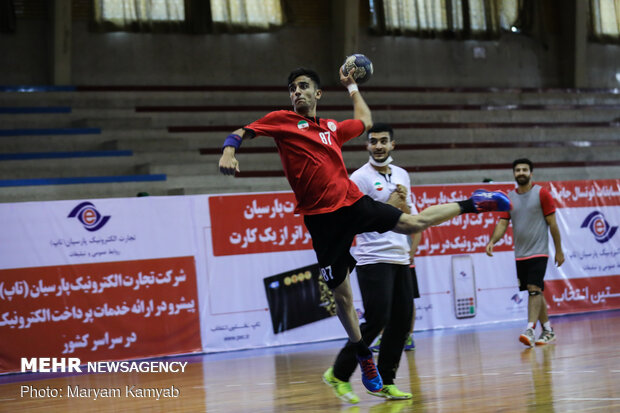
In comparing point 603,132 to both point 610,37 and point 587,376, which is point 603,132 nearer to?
point 610,37

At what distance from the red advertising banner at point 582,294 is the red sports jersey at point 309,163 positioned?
7760 mm

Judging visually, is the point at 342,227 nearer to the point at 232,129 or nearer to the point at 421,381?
the point at 421,381

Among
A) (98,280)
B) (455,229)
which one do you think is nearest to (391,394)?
(98,280)

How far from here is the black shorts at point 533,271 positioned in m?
8.27

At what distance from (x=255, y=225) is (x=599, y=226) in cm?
570

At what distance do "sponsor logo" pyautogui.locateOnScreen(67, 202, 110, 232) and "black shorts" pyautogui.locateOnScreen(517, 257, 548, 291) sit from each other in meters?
4.75

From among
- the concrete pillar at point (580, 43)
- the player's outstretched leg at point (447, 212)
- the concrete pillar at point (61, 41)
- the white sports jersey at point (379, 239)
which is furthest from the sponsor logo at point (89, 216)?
the concrete pillar at point (580, 43)

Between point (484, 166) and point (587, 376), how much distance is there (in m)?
11.6

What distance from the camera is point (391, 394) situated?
15.9 ft

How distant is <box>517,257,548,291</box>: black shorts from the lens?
8.27 m

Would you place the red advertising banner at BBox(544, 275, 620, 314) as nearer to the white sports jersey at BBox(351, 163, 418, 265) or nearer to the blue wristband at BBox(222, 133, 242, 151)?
the white sports jersey at BBox(351, 163, 418, 265)

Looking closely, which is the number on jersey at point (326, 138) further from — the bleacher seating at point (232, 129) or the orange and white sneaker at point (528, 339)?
the bleacher seating at point (232, 129)

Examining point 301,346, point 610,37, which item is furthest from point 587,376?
point 610,37

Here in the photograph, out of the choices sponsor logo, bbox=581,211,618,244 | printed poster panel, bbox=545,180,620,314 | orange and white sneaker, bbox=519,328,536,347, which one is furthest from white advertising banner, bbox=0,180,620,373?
orange and white sneaker, bbox=519,328,536,347
